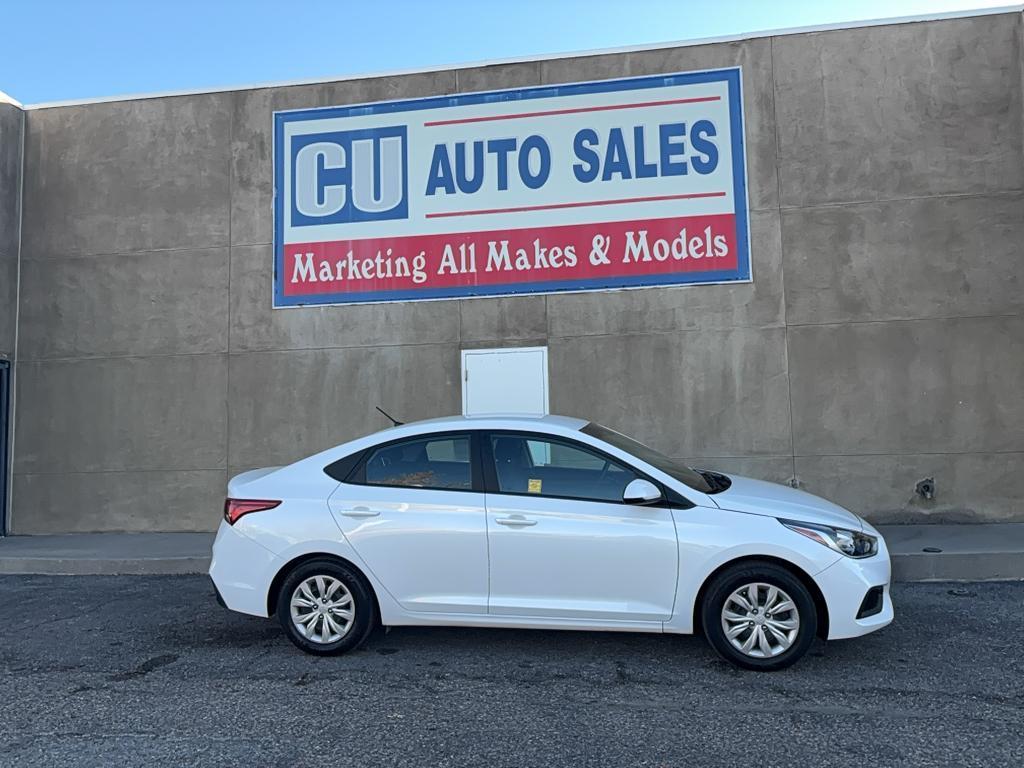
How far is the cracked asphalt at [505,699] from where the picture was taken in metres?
3.70

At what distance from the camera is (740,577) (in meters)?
4.70

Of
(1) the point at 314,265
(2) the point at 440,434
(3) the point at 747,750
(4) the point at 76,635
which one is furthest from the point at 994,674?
(1) the point at 314,265

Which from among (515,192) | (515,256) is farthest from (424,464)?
(515,192)

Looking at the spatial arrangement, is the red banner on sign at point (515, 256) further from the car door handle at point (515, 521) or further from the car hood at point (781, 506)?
the car door handle at point (515, 521)

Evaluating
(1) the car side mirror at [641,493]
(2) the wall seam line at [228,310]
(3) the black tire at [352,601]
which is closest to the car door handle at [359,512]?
(3) the black tire at [352,601]

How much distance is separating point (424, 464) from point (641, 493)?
57.6 inches

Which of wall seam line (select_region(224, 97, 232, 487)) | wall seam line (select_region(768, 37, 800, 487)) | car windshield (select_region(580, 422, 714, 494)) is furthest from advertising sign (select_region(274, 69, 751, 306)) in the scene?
car windshield (select_region(580, 422, 714, 494))

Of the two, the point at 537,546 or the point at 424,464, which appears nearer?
the point at 537,546

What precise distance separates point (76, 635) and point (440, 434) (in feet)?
10.5

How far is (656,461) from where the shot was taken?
17.7 ft

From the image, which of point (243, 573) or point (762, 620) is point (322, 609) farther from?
point (762, 620)

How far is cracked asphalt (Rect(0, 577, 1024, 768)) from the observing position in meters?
3.70

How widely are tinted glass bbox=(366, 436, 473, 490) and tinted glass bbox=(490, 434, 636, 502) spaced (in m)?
0.23

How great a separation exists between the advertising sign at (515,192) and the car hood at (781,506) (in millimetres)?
4901
